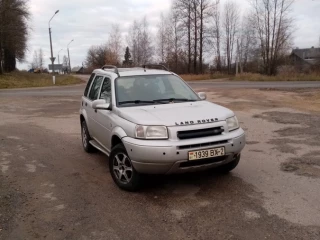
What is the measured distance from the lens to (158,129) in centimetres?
440

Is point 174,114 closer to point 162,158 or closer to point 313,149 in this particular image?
point 162,158

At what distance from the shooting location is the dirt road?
12.0 feet

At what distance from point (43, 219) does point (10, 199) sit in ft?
2.96

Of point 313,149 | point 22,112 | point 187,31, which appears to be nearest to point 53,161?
point 313,149

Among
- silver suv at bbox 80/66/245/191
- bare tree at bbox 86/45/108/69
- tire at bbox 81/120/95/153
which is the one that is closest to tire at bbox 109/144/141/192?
silver suv at bbox 80/66/245/191

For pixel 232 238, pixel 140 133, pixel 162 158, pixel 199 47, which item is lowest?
pixel 232 238

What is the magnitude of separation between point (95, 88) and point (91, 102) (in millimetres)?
312

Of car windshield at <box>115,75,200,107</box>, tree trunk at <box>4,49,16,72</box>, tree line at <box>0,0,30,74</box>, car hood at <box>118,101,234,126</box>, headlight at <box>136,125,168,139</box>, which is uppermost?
tree line at <box>0,0,30,74</box>

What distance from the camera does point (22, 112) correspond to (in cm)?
1464

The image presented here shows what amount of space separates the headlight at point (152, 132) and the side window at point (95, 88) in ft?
7.38

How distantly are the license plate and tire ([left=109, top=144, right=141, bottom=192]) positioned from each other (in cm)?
85

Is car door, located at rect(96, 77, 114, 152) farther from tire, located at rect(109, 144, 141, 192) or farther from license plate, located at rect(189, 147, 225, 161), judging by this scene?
license plate, located at rect(189, 147, 225, 161)

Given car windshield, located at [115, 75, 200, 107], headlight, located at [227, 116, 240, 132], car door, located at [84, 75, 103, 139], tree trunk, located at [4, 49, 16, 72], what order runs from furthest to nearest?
1. tree trunk, located at [4, 49, 16, 72]
2. car door, located at [84, 75, 103, 139]
3. car windshield, located at [115, 75, 200, 107]
4. headlight, located at [227, 116, 240, 132]

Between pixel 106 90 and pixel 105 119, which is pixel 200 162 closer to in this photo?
pixel 105 119
